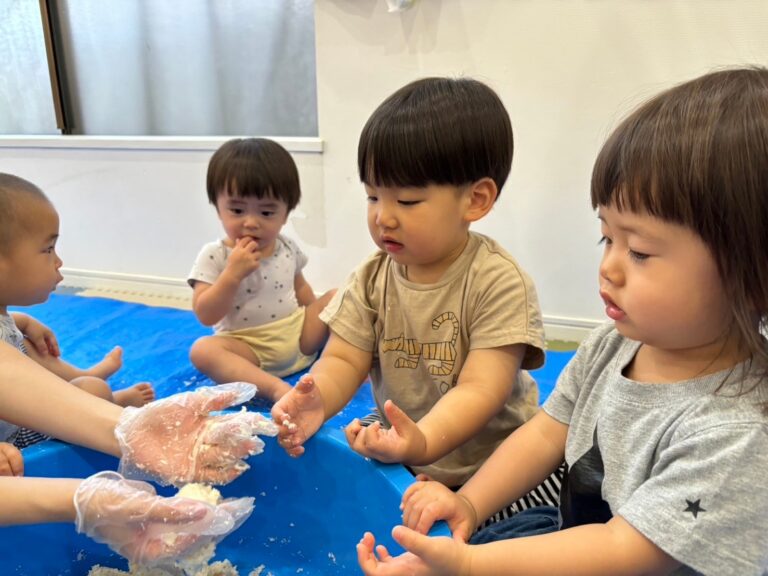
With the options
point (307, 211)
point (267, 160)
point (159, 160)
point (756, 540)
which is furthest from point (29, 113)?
point (756, 540)

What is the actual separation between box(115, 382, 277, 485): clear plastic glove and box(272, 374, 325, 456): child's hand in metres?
0.01

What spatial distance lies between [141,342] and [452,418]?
1.16 m

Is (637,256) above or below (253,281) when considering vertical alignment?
above

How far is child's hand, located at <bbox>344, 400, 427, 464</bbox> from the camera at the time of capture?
2.09 ft

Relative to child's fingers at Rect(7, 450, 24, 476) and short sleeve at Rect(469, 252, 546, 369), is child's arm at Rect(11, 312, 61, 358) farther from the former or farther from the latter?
short sleeve at Rect(469, 252, 546, 369)

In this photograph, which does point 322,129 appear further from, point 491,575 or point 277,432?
point 491,575

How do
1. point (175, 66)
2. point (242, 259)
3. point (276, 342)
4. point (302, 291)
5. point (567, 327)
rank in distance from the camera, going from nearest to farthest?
point (242, 259) < point (276, 342) < point (302, 291) < point (567, 327) < point (175, 66)

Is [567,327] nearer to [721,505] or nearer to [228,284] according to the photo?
[228,284]

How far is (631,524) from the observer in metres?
0.46

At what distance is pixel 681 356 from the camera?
19.6 inches

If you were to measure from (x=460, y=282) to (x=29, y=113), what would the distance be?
2.08 meters

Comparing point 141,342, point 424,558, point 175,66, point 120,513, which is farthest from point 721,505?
point 175,66

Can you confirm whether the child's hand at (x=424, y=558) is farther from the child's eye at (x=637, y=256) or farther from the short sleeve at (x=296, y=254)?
the short sleeve at (x=296, y=254)

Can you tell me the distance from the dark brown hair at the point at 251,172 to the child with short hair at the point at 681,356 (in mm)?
891
